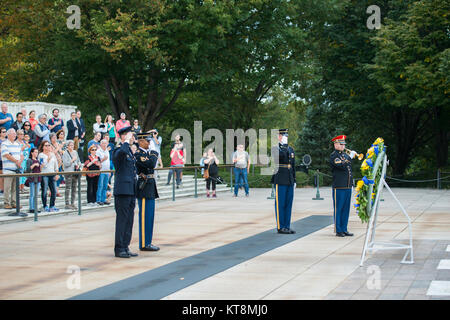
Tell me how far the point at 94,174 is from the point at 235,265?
10.2m

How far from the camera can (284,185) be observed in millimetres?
14078

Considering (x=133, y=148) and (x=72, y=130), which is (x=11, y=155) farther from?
(x=133, y=148)

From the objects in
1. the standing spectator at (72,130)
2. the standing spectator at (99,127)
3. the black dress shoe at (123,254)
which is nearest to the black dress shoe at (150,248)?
the black dress shoe at (123,254)

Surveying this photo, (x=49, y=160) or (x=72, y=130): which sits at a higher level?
(x=72, y=130)

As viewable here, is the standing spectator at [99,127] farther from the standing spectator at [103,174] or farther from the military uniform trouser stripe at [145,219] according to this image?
the military uniform trouser stripe at [145,219]

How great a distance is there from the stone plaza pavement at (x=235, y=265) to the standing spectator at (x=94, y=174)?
155 cm

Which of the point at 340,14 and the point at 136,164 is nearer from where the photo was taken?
the point at 136,164

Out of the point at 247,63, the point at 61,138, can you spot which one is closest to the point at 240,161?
the point at 61,138

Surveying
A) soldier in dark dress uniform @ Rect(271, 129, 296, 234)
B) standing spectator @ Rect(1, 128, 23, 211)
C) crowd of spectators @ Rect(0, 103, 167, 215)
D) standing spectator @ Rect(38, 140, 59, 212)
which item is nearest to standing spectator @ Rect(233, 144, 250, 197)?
crowd of spectators @ Rect(0, 103, 167, 215)

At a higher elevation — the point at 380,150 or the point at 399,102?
the point at 399,102

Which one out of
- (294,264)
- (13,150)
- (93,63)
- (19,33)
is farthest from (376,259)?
(19,33)

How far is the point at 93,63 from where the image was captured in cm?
3309

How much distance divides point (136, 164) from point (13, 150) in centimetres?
703
